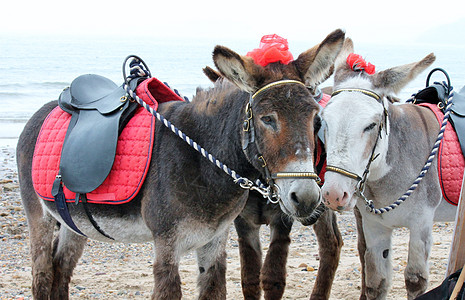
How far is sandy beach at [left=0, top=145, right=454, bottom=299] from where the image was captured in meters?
5.23

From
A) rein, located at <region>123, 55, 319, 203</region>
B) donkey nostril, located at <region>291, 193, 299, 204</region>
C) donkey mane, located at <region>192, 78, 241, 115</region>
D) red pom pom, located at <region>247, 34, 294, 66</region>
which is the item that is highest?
red pom pom, located at <region>247, 34, 294, 66</region>

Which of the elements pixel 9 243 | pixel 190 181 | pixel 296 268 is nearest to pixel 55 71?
pixel 9 243

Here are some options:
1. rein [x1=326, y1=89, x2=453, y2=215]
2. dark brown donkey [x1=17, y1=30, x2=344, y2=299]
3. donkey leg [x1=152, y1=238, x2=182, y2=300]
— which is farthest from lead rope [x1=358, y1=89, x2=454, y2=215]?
donkey leg [x1=152, y1=238, x2=182, y2=300]

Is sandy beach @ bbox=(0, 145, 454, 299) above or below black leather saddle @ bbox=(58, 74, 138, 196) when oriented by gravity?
below

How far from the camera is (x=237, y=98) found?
318cm

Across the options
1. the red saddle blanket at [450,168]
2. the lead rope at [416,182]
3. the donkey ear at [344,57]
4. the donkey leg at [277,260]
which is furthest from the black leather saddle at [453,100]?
the donkey leg at [277,260]

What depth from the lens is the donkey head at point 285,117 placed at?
269cm

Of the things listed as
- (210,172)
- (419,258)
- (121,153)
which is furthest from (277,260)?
(121,153)

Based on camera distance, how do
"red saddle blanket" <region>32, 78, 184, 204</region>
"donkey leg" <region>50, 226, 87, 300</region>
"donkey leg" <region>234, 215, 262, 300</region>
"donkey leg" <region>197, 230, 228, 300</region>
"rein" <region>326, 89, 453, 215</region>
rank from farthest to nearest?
"donkey leg" <region>234, 215, 262, 300</region> < "donkey leg" <region>50, 226, 87, 300</region> < "donkey leg" <region>197, 230, 228, 300</region> < "red saddle blanket" <region>32, 78, 184, 204</region> < "rein" <region>326, 89, 453, 215</region>

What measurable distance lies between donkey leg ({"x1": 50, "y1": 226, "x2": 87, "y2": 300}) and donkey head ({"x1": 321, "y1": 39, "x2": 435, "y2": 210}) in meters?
2.16

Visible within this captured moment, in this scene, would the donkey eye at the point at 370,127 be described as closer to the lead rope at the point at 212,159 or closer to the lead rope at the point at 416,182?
the lead rope at the point at 416,182

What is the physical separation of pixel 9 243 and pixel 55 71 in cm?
2569

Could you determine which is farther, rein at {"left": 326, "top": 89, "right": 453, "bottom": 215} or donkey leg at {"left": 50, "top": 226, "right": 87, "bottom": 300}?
donkey leg at {"left": 50, "top": 226, "right": 87, "bottom": 300}

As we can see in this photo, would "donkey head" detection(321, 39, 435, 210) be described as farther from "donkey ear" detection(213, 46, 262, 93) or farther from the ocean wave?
the ocean wave
